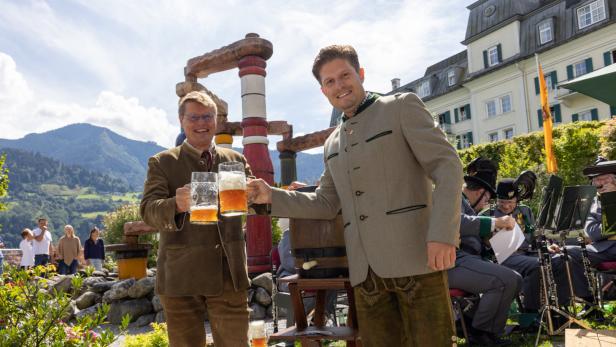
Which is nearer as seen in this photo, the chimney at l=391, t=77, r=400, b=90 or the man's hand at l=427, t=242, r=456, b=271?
the man's hand at l=427, t=242, r=456, b=271

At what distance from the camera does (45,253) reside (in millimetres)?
13898

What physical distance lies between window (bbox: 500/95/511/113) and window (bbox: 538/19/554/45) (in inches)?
171

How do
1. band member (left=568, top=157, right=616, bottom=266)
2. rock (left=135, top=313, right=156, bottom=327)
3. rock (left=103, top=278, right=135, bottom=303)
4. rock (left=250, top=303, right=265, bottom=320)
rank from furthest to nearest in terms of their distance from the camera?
rock (left=103, top=278, right=135, bottom=303), rock (left=135, top=313, right=156, bottom=327), rock (left=250, top=303, right=265, bottom=320), band member (left=568, top=157, right=616, bottom=266)

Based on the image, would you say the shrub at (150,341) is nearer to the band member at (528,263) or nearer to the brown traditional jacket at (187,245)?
the brown traditional jacket at (187,245)

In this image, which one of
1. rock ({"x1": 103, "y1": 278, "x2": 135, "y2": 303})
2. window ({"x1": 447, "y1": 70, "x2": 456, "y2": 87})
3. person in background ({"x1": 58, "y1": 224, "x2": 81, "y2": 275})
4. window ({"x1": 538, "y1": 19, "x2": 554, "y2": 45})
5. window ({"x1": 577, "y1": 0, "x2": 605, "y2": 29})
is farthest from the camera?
→ window ({"x1": 447, "y1": 70, "x2": 456, "y2": 87})

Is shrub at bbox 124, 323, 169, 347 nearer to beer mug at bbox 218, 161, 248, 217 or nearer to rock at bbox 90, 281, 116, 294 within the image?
beer mug at bbox 218, 161, 248, 217

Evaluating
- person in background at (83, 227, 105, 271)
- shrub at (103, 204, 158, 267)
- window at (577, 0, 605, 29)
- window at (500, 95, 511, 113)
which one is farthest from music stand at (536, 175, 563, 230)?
window at (500, 95, 511, 113)

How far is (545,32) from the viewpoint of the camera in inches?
1321

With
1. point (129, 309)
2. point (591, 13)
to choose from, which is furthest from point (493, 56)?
point (129, 309)

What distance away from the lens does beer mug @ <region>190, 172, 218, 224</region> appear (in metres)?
2.29

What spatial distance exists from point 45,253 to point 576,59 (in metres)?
31.9

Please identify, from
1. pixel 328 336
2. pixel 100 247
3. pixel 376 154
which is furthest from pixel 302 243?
pixel 100 247

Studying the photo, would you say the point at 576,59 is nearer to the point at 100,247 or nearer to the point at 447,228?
the point at 100,247

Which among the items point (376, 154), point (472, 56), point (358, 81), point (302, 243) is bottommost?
point (302, 243)
